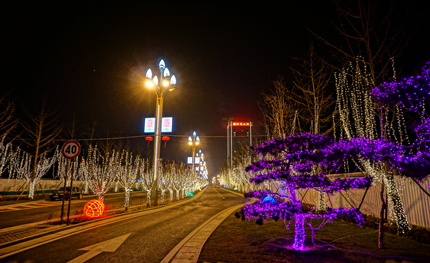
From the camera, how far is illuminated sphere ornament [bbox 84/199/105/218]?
12.5 metres

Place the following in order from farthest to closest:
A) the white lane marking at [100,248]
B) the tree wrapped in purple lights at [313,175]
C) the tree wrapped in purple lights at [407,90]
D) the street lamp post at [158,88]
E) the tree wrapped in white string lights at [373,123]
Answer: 1. the street lamp post at [158,88]
2. the tree wrapped in white string lights at [373,123]
3. the white lane marking at [100,248]
4. the tree wrapped in purple lights at [313,175]
5. the tree wrapped in purple lights at [407,90]

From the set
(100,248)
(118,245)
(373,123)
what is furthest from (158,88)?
(373,123)

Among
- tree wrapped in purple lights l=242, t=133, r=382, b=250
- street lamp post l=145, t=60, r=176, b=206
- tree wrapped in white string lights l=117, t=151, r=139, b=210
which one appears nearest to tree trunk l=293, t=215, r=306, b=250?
tree wrapped in purple lights l=242, t=133, r=382, b=250

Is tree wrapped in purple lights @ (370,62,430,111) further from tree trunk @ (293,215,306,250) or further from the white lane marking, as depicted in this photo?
the white lane marking

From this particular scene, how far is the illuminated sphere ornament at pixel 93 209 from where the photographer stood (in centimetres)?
1250

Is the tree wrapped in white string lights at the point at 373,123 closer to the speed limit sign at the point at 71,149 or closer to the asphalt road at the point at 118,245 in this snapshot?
the asphalt road at the point at 118,245

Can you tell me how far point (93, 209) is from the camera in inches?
500

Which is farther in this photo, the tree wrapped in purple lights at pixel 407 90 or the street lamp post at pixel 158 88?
the street lamp post at pixel 158 88

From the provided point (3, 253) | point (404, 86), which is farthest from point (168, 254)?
point (404, 86)

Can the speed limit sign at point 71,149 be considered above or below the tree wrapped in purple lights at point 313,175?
above

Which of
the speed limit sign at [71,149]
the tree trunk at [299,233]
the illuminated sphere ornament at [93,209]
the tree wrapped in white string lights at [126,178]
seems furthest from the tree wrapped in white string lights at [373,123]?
the tree wrapped in white string lights at [126,178]

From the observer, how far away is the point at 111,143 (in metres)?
48.7

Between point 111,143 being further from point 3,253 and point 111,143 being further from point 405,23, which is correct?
point 405,23

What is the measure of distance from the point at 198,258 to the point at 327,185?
143 inches
